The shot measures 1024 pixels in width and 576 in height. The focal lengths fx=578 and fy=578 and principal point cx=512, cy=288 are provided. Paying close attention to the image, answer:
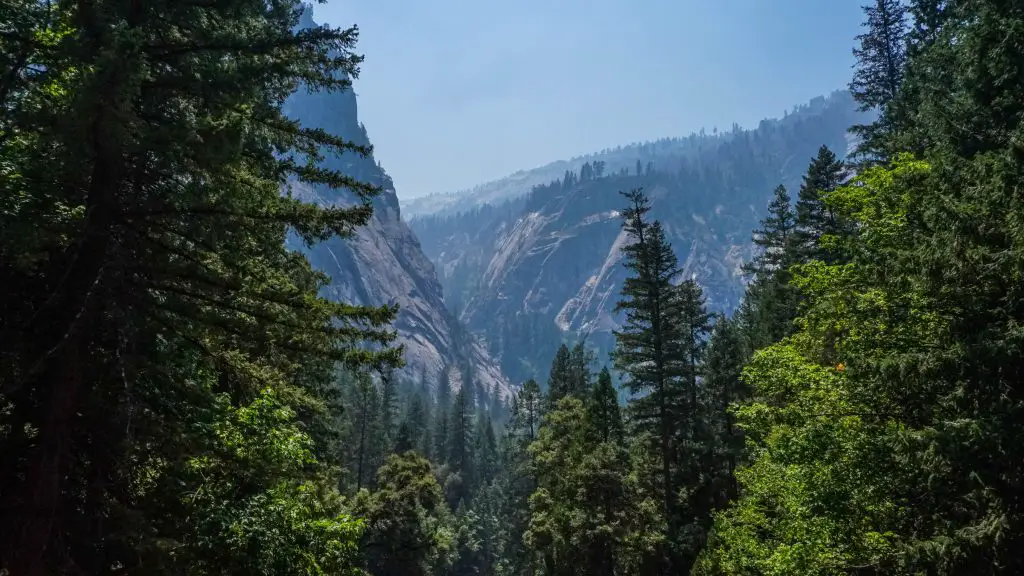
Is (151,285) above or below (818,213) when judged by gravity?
below

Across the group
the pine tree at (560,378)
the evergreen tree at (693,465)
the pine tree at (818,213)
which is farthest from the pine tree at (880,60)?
the pine tree at (560,378)

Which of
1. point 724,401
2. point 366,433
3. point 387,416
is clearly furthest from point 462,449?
point 724,401

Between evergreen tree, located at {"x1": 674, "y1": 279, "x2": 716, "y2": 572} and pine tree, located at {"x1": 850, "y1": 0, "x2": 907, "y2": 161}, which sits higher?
pine tree, located at {"x1": 850, "y1": 0, "x2": 907, "y2": 161}

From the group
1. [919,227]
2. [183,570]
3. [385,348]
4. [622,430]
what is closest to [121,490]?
[183,570]

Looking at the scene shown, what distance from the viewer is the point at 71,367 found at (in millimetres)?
6352

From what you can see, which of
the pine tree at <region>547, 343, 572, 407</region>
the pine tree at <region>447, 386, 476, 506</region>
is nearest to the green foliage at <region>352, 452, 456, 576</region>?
the pine tree at <region>547, 343, 572, 407</region>

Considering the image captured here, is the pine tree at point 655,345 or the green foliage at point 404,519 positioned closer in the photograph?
the pine tree at point 655,345

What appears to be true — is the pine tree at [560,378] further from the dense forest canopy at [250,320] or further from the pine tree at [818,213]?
the dense forest canopy at [250,320]

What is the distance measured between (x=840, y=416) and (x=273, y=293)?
38.1ft

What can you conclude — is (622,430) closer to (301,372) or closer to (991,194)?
(301,372)

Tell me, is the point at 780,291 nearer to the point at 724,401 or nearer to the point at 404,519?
the point at 724,401

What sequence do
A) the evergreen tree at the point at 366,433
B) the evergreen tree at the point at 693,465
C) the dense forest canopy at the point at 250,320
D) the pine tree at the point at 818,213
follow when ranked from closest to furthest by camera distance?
the dense forest canopy at the point at 250,320
the evergreen tree at the point at 693,465
the pine tree at the point at 818,213
the evergreen tree at the point at 366,433

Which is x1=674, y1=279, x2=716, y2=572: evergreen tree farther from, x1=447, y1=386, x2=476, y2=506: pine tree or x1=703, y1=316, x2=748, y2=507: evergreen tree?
x1=447, y1=386, x2=476, y2=506: pine tree

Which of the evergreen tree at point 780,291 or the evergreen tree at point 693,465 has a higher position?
the evergreen tree at point 780,291
